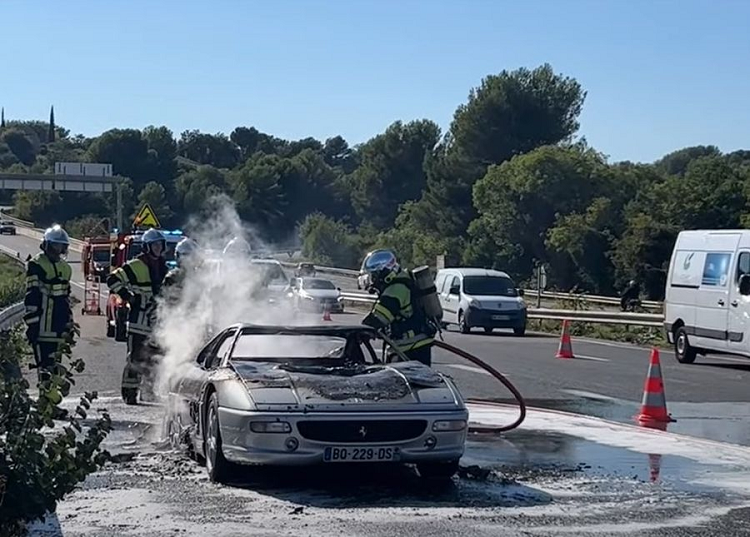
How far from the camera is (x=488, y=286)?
33.0 m

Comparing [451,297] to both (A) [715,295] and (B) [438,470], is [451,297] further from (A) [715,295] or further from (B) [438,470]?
(B) [438,470]

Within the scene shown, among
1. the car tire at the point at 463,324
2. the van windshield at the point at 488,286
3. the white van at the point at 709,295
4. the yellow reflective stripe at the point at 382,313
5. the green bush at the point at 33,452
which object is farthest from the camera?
the van windshield at the point at 488,286

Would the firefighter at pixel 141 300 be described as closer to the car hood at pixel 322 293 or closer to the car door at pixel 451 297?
the car door at pixel 451 297

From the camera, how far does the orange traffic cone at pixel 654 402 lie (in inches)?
539

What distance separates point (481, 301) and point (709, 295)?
9.95m

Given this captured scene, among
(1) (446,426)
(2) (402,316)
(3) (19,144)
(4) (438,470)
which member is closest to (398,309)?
(2) (402,316)

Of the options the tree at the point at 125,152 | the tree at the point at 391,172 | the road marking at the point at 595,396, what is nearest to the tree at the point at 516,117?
the tree at the point at 391,172

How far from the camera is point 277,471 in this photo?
31.9 feet

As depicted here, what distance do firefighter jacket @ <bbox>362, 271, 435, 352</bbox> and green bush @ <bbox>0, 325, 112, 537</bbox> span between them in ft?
14.6

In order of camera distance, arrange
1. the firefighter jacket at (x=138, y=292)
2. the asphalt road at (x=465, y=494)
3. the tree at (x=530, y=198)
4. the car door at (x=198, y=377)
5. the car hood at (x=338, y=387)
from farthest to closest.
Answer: the tree at (x=530, y=198) < the firefighter jacket at (x=138, y=292) < the car door at (x=198, y=377) < the car hood at (x=338, y=387) < the asphalt road at (x=465, y=494)

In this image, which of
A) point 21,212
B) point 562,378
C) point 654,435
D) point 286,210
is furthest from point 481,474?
point 21,212

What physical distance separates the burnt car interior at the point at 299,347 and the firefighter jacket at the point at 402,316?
1.79 feet

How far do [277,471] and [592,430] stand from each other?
400cm

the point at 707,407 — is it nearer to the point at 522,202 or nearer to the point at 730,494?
the point at 730,494
